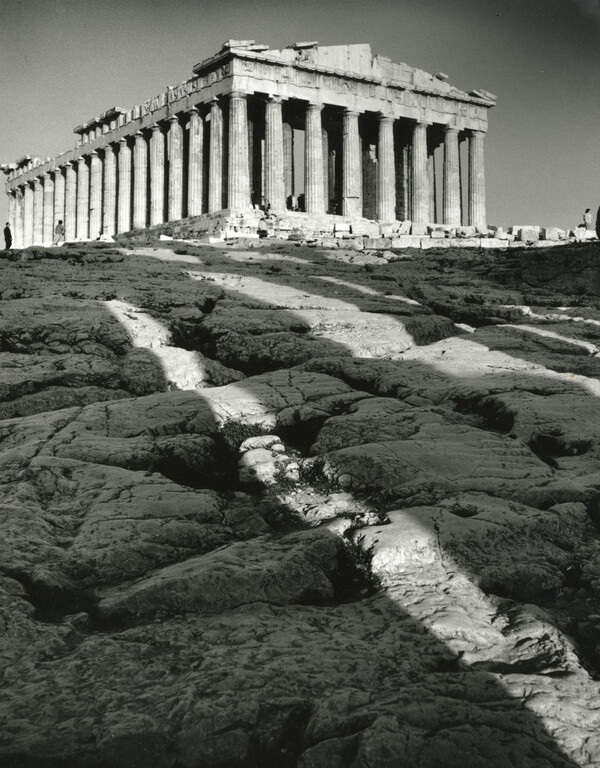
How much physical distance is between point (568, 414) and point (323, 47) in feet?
103

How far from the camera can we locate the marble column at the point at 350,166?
3472cm

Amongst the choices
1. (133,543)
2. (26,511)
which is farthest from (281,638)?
(26,511)

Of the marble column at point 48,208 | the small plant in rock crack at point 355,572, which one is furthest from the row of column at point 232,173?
the small plant in rock crack at point 355,572

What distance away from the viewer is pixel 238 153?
1267 inches

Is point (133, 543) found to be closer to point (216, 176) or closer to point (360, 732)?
point (360, 732)

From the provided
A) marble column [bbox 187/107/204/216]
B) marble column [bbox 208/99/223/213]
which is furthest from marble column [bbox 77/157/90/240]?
marble column [bbox 208/99/223/213]

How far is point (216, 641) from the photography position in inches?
124

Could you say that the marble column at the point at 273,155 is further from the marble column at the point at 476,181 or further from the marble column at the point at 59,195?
the marble column at the point at 59,195

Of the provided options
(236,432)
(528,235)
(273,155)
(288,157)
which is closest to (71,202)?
(288,157)

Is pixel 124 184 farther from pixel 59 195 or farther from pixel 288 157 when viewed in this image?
pixel 59 195

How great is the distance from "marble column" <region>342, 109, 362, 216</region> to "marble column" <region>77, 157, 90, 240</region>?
55.3 feet

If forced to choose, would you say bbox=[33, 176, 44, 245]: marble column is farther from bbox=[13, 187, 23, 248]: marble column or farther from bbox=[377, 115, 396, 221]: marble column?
bbox=[377, 115, 396, 221]: marble column

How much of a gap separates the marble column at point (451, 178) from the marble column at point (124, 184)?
16211 mm

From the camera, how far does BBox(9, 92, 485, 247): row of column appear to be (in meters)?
32.8
